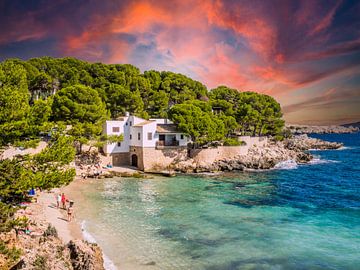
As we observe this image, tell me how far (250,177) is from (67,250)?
104ft

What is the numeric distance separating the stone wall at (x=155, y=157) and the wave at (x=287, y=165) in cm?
1726

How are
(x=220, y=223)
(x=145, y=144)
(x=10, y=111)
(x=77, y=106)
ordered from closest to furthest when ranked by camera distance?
(x=10, y=111)
(x=220, y=223)
(x=77, y=106)
(x=145, y=144)

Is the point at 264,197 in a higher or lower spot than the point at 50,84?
→ lower

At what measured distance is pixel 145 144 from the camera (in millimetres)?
42531

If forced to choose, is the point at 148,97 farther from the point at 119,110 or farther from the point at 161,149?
the point at 161,149

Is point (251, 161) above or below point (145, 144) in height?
below

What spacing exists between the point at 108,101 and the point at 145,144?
14894 mm

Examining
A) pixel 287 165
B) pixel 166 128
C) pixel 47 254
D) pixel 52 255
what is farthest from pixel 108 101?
pixel 47 254

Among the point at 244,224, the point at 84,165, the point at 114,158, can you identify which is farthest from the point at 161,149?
the point at 244,224

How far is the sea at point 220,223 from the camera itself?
1525 centimetres

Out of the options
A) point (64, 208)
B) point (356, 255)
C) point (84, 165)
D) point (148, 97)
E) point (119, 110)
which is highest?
point (148, 97)

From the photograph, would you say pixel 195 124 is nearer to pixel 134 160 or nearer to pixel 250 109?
pixel 134 160

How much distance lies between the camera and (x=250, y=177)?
4031 cm

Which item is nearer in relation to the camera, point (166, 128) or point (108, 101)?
point (166, 128)
